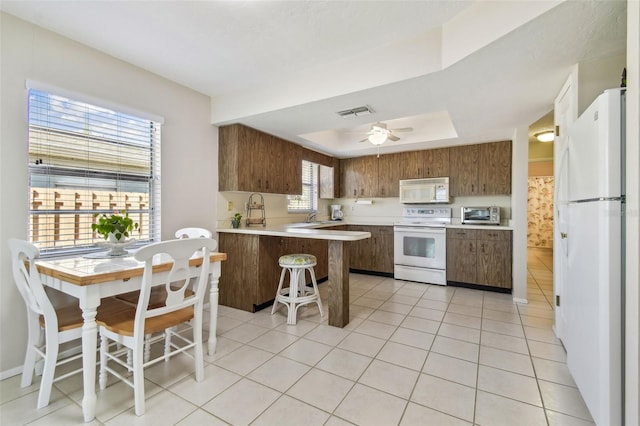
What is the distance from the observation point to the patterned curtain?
24.2 ft

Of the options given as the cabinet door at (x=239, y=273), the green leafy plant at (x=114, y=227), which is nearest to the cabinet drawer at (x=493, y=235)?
the cabinet door at (x=239, y=273)

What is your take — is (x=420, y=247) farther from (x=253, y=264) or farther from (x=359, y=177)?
(x=253, y=264)

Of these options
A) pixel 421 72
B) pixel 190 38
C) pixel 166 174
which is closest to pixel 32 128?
pixel 166 174

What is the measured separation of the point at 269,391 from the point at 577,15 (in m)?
2.83

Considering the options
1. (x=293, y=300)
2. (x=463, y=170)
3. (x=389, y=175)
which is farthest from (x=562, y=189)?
(x=389, y=175)

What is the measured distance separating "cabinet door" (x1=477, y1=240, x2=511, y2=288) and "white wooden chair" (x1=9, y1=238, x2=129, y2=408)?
4.30 m

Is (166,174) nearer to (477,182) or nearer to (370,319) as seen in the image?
(370,319)

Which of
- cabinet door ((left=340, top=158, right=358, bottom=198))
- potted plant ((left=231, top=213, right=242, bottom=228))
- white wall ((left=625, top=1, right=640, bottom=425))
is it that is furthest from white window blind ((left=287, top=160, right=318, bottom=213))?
white wall ((left=625, top=1, right=640, bottom=425))

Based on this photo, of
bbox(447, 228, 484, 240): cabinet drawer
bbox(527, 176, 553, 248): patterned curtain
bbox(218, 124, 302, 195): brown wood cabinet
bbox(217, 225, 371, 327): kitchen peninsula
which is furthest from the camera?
bbox(527, 176, 553, 248): patterned curtain

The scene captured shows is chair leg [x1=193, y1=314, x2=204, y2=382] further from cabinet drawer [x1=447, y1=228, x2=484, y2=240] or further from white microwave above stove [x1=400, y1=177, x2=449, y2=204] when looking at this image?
white microwave above stove [x1=400, y1=177, x2=449, y2=204]

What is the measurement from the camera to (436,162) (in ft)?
15.3

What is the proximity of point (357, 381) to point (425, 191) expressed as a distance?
139 inches

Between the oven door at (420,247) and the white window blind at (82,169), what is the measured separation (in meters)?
3.55

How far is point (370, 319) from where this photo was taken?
2.99m
